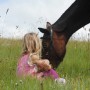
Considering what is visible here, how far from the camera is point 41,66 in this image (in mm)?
7582

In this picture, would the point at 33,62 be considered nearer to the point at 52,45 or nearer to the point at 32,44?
the point at 32,44

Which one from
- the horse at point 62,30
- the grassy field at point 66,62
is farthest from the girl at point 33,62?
the horse at point 62,30

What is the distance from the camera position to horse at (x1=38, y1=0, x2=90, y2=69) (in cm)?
924

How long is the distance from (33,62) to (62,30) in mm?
2032

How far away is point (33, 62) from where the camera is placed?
25.1 feet

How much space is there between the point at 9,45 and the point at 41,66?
526 cm

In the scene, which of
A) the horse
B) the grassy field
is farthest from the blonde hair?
the horse

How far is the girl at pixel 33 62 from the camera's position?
7562 mm

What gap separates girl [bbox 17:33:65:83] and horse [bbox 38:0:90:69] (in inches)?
49.6

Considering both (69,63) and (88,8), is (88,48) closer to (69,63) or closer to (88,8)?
(69,63)

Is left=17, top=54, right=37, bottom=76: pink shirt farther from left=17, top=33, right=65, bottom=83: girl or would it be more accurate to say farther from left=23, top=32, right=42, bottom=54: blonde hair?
left=23, top=32, right=42, bottom=54: blonde hair

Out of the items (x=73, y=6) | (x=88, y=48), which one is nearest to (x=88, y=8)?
(x=73, y=6)

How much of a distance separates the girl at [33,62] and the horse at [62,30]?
1.26 meters

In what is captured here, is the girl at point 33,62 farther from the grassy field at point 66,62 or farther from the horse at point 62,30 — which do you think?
the horse at point 62,30
